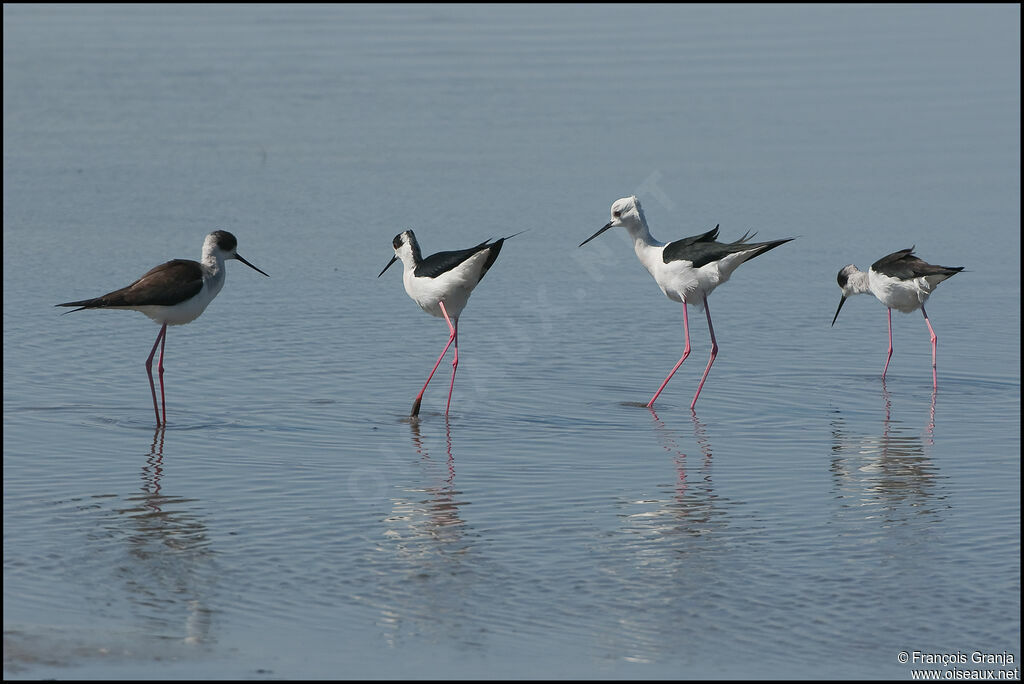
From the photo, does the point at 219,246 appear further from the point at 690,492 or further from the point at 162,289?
the point at 690,492

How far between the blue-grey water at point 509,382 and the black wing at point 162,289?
0.62m

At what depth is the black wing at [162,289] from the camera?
9.18m

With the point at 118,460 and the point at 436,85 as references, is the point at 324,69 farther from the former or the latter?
the point at 118,460

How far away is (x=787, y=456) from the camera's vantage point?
8258 millimetres

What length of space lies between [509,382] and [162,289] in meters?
2.30

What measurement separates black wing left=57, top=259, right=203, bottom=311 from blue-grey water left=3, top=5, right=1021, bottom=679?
62 centimetres

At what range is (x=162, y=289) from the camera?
30.7ft

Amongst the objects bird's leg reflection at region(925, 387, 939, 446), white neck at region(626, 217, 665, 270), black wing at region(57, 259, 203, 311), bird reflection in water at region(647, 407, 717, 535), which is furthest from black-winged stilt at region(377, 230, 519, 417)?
bird's leg reflection at region(925, 387, 939, 446)

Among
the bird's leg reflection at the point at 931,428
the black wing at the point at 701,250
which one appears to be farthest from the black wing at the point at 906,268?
the bird's leg reflection at the point at 931,428

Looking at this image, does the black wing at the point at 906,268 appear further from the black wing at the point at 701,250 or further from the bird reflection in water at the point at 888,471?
the bird reflection in water at the point at 888,471

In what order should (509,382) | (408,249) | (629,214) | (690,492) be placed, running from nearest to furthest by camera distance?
(690,492) → (509,382) → (408,249) → (629,214)

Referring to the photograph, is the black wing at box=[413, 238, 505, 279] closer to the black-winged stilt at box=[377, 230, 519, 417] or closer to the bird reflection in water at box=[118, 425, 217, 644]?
the black-winged stilt at box=[377, 230, 519, 417]

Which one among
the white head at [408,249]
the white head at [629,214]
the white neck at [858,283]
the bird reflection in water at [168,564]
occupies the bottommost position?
the bird reflection in water at [168,564]

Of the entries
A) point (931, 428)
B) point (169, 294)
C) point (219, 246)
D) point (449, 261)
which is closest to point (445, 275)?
point (449, 261)
